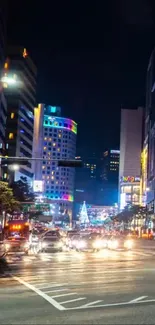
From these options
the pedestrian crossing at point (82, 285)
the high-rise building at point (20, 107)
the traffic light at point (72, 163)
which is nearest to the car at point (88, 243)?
the traffic light at point (72, 163)

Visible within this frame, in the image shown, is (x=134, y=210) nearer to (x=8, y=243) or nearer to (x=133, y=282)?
(x=8, y=243)

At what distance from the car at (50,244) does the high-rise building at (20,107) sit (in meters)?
90.0

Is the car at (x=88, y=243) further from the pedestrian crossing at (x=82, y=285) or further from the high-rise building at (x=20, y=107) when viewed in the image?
the high-rise building at (x=20, y=107)

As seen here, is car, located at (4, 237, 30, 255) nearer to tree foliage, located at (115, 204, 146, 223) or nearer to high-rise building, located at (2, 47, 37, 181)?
tree foliage, located at (115, 204, 146, 223)

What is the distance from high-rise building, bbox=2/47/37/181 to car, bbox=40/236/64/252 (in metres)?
90.0

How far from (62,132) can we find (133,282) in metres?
180

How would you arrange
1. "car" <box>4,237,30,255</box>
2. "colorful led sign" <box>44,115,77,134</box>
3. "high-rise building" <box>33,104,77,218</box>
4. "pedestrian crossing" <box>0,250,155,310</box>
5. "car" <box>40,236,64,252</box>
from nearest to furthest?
"pedestrian crossing" <box>0,250,155,310</box>, "car" <box>4,237,30,255</box>, "car" <box>40,236,64,252</box>, "high-rise building" <box>33,104,77,218</box>, "colorful led sign" <box>44,115,77,134</box>

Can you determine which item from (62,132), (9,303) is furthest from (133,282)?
(62,132)

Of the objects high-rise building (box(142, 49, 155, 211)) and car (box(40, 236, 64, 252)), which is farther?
high-rise building (box(142, 49, 155, 211))

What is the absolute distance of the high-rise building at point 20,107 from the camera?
145 m

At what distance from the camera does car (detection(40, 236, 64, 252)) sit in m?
40.4

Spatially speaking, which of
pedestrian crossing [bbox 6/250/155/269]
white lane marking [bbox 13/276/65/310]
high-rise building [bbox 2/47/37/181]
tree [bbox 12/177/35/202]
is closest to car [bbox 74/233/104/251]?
pedestrian crossing [bbox 6/250/155/269]

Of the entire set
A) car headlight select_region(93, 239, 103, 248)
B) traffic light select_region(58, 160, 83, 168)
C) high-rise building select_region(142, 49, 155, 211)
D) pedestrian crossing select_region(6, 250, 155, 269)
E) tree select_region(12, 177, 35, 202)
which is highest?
high-rise building select_region(142, 49, 155, 211)

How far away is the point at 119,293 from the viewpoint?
14047 millimetres
